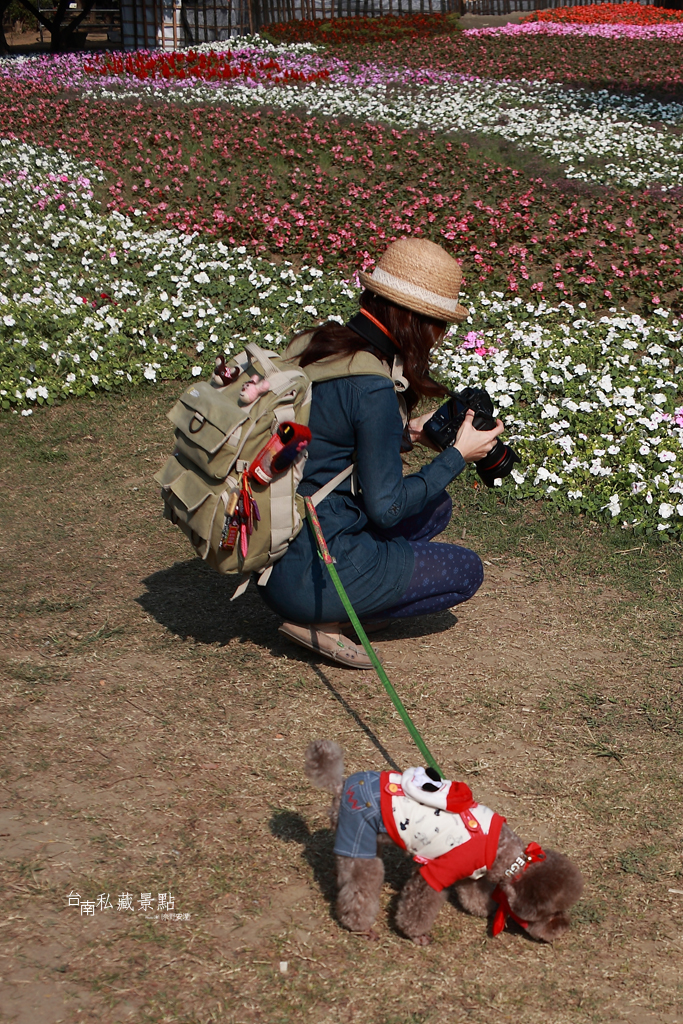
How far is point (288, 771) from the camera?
3385 millimetres

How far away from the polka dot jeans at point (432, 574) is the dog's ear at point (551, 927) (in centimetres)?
145

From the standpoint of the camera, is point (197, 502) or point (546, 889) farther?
point (197, 502)

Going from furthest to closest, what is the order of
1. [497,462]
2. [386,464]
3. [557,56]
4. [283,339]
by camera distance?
[557,56], [283,339], [497,462], [386,464]

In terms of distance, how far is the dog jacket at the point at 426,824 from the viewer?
97.7 inches

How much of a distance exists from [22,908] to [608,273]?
7.86 metres

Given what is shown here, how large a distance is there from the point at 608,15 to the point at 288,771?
2795cm

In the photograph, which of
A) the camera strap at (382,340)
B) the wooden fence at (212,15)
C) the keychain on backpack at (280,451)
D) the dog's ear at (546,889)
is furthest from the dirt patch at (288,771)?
the wooden fence at (212,15)

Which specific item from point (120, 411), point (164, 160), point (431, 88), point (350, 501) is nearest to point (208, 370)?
point (120, 411)

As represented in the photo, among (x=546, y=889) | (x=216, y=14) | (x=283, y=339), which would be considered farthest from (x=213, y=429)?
(x=216, y=14)

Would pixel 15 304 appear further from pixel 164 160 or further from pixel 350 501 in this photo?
pixel 350 501

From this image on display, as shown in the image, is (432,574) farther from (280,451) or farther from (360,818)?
(360,818)

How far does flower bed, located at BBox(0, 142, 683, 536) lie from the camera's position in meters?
5.75

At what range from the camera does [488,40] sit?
870 inches

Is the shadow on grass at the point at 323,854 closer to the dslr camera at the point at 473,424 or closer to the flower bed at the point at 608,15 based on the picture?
the dslr camera at the point at 473,424
